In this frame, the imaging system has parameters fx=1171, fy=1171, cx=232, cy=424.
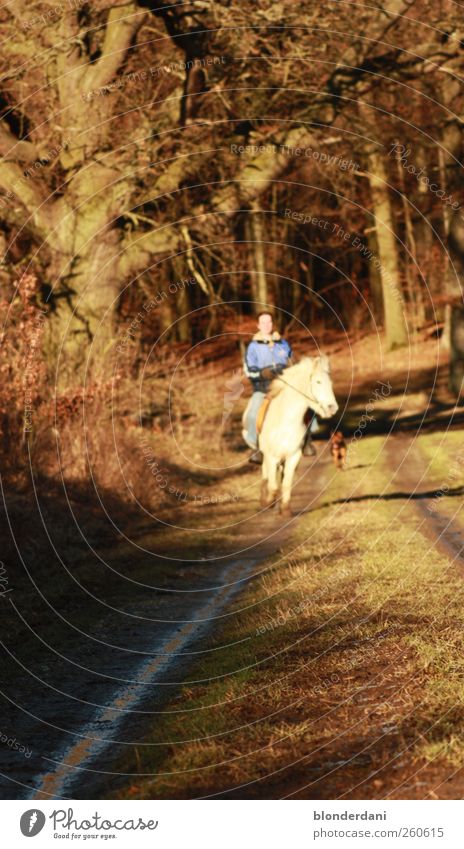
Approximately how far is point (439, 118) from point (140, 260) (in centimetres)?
1451

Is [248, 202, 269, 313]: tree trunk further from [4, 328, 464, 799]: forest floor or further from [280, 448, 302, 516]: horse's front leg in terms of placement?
[4, 328, 464, 799]: forest floor

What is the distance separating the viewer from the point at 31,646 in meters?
11.8

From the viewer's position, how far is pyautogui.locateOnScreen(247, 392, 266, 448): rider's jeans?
2038cm

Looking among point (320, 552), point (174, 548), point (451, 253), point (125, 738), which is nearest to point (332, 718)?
point (125, 738)

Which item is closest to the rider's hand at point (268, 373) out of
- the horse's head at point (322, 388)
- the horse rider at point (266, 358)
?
the horse rider at point (266, 358)

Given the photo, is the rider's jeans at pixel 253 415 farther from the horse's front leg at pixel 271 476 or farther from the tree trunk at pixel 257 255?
the tree trunk at pixel 257 255

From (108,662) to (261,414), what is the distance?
943 cm

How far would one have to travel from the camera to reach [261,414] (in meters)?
20.0

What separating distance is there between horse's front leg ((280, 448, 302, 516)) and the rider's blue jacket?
1450 millimetres

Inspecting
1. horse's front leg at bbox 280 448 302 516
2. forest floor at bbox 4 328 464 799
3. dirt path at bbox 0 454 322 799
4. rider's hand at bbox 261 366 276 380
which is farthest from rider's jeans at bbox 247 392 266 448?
dirt path at bbox 0 454 322 799

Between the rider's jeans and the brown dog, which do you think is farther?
the brown dog

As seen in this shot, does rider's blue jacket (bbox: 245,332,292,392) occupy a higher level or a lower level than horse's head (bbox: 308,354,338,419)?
higher

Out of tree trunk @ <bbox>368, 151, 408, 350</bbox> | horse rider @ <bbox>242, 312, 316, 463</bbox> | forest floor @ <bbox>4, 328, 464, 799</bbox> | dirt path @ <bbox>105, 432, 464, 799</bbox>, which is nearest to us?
dirt path @ <bbox>105, 432, 464, 799</bbox>
